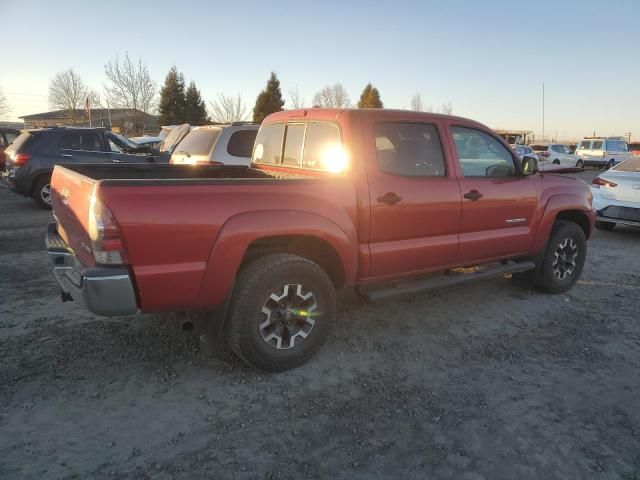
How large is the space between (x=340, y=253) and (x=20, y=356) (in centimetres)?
252

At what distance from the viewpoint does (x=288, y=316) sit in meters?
3.31

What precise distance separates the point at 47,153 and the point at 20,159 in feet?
1.66

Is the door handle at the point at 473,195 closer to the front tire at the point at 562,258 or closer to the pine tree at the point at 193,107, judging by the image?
the front tire at the point at 562,258

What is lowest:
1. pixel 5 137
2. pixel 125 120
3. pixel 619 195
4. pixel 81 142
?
pixel 619 195

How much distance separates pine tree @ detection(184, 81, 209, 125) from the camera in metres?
45.8

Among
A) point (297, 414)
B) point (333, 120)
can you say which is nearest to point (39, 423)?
point (297, 414)

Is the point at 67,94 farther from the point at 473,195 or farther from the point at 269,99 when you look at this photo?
the point at 473,195

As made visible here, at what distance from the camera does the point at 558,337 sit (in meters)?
4.00

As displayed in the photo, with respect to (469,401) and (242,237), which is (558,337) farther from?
(242,237)

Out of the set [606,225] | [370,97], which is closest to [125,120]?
[370,97]

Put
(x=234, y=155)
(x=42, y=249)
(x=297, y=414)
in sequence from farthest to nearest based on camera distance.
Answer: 1. (x=234, y=155)
2. (x=42, y=249)
3. (x=297, y=414)

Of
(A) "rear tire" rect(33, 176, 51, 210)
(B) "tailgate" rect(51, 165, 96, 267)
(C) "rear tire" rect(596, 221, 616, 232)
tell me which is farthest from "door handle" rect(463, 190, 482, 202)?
(A) "rear tire" rect(33, 176, 51, 210)

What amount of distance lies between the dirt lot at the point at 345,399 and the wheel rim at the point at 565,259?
2.05ft

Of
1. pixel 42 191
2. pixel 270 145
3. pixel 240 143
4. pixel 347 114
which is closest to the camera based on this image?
pixel 347 114
